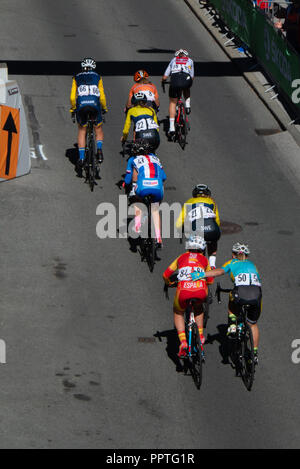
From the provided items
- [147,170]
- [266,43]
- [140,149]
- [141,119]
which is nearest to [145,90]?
[141,119]

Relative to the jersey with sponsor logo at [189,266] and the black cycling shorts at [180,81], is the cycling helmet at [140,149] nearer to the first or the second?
the jersey with sponsor logo at [189,266]

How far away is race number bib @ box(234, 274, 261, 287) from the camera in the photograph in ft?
44.5

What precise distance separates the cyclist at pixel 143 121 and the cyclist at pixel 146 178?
6.11 ft

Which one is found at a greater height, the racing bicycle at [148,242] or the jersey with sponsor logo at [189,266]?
the racing bicycle at [148,242]

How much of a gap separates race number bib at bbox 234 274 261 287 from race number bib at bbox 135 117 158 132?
640 cm

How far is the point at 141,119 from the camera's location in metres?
19.4

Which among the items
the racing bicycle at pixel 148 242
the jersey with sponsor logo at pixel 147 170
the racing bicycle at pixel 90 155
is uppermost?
the racing bicycle at pixel 90 155

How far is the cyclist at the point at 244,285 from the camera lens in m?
13.5

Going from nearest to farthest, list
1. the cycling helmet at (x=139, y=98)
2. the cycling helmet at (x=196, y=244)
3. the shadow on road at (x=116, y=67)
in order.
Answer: the cycling helmet at (x=196, y=244) → the cycling helmet at (x=139, y=98) → the shadow on road at (x=116, y=67)

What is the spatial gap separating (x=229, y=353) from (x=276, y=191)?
6888 mm

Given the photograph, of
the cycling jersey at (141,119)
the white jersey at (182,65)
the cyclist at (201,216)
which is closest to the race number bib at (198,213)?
the cyclist at (201,216)

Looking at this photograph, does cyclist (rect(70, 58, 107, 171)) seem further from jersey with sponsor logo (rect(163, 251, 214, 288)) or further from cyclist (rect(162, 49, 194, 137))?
jersey with sponsor logo (rect(163, 251, 214, 288))

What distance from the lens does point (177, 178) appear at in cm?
2114
